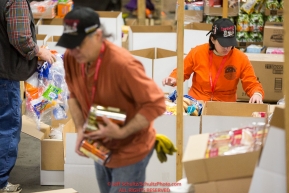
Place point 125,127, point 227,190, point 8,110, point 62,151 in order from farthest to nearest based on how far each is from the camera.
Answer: point 62,151
point 8,110
point 227,190
point 125,127

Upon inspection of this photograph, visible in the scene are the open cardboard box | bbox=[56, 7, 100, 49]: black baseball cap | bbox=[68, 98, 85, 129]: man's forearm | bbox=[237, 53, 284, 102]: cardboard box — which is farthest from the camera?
bbox=[237, 53, 284, 102]: cardboard box

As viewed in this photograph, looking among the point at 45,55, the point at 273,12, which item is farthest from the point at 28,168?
the point at 273,12

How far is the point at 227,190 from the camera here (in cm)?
310

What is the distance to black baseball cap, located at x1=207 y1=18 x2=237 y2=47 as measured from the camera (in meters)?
4.38

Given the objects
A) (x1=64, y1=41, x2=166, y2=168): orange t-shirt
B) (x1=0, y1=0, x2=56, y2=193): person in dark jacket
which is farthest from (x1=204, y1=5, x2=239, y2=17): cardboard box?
(x1=64, y1=41, x2=166, y2=168): orange t-shirt

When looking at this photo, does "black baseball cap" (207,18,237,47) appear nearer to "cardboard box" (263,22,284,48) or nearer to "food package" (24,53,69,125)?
"food package" (24,53,69,125)

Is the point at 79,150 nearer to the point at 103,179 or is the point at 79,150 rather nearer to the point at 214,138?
the point at 103,179

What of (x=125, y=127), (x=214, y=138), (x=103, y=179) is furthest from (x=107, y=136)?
(x=214, y=138)

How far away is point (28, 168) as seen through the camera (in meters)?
4.85

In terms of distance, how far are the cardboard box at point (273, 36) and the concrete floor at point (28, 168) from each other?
9.33ft

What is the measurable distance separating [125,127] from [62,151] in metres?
1.81

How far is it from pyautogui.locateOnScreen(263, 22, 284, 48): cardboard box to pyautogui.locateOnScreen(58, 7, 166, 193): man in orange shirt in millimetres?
4138

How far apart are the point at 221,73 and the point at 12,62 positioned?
1555 mm

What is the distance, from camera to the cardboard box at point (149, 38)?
6414 mm
